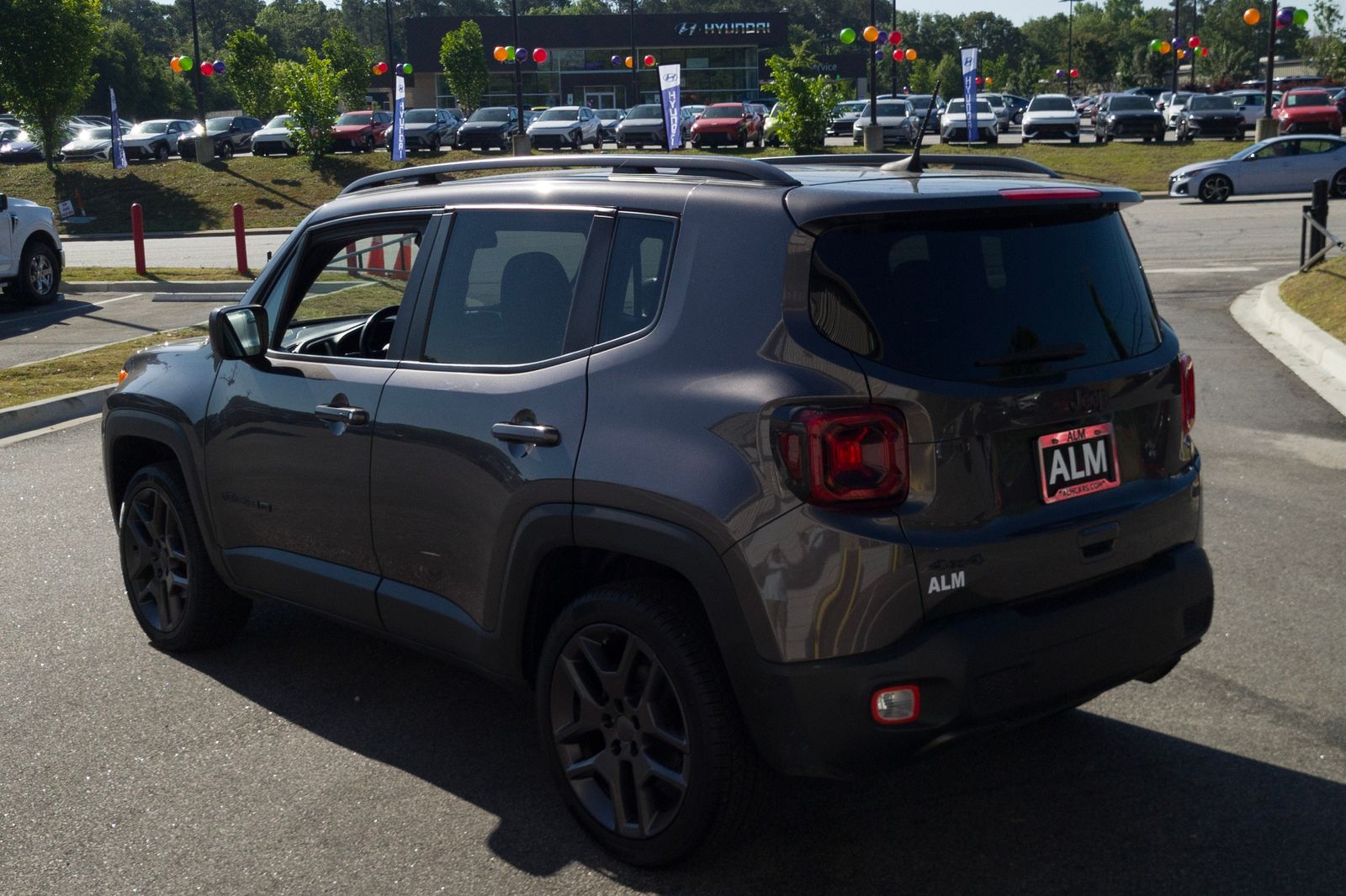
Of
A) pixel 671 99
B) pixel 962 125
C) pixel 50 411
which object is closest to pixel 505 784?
pixel 50 411

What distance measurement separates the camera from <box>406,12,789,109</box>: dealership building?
81.8 m

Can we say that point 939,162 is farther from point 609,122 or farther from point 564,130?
point 609,122

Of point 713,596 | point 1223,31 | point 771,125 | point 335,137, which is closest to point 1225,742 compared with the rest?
point 713,596

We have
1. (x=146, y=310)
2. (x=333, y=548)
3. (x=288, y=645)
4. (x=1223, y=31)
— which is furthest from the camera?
(x=1223, y=31)

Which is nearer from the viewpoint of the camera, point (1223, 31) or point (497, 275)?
point (497, 275)

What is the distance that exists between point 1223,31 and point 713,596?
144136 millimetres

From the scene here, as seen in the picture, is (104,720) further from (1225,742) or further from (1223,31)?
(1223,31)

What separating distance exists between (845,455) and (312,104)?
128ft

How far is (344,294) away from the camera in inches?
201

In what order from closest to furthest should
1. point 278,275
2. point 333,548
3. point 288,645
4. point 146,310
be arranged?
point 333,548
point 278,275
point 288,645
point 146,310

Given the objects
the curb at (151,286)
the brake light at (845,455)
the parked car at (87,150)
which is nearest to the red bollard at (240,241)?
the curb at (151,286)

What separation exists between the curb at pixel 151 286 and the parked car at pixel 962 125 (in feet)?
94.4

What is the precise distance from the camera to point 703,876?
3672 mm

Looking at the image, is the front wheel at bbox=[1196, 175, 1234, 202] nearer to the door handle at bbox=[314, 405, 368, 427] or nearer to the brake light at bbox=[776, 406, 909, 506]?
the door handle at bbox=[314, 405, 368, 427]
